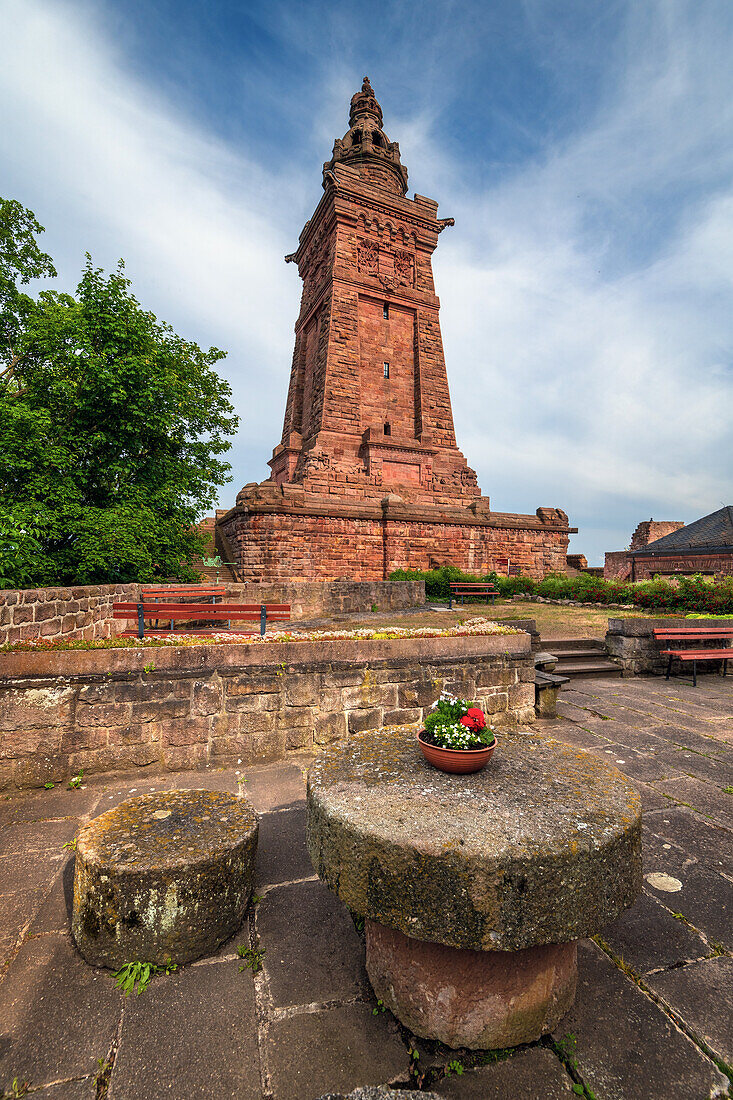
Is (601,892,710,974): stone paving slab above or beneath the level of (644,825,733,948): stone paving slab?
beneath

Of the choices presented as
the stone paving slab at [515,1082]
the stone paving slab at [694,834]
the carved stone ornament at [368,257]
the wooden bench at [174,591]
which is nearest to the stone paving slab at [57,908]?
Result: the stone paving slab at [515,1082]

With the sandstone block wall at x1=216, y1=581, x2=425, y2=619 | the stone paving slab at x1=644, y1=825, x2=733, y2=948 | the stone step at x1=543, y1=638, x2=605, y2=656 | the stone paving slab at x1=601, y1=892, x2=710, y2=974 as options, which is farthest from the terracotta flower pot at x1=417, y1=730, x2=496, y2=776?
the sandstone block wall at x1=216, y1=581, x2=425, y2=619

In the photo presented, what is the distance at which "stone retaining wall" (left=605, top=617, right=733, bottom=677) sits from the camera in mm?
8281

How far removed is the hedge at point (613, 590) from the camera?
11.1 meters

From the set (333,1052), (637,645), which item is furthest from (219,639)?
(637,645)

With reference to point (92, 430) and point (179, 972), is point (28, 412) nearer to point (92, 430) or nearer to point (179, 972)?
point (92, 430)

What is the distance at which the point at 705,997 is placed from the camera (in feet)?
Result: 6.40

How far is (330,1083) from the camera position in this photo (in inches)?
63.2

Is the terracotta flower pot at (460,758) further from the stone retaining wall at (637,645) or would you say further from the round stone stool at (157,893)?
the stone retaining wall at (637,645)

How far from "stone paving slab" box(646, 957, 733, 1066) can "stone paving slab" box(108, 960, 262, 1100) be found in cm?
174

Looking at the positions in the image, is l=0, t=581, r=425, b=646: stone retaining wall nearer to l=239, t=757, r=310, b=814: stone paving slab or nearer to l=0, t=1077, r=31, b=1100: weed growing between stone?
l=239, t=757, r=310, b=814: stone paving slab

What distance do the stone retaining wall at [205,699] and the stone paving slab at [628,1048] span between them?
2.99m

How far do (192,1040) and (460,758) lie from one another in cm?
156

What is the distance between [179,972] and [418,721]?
3279mm
